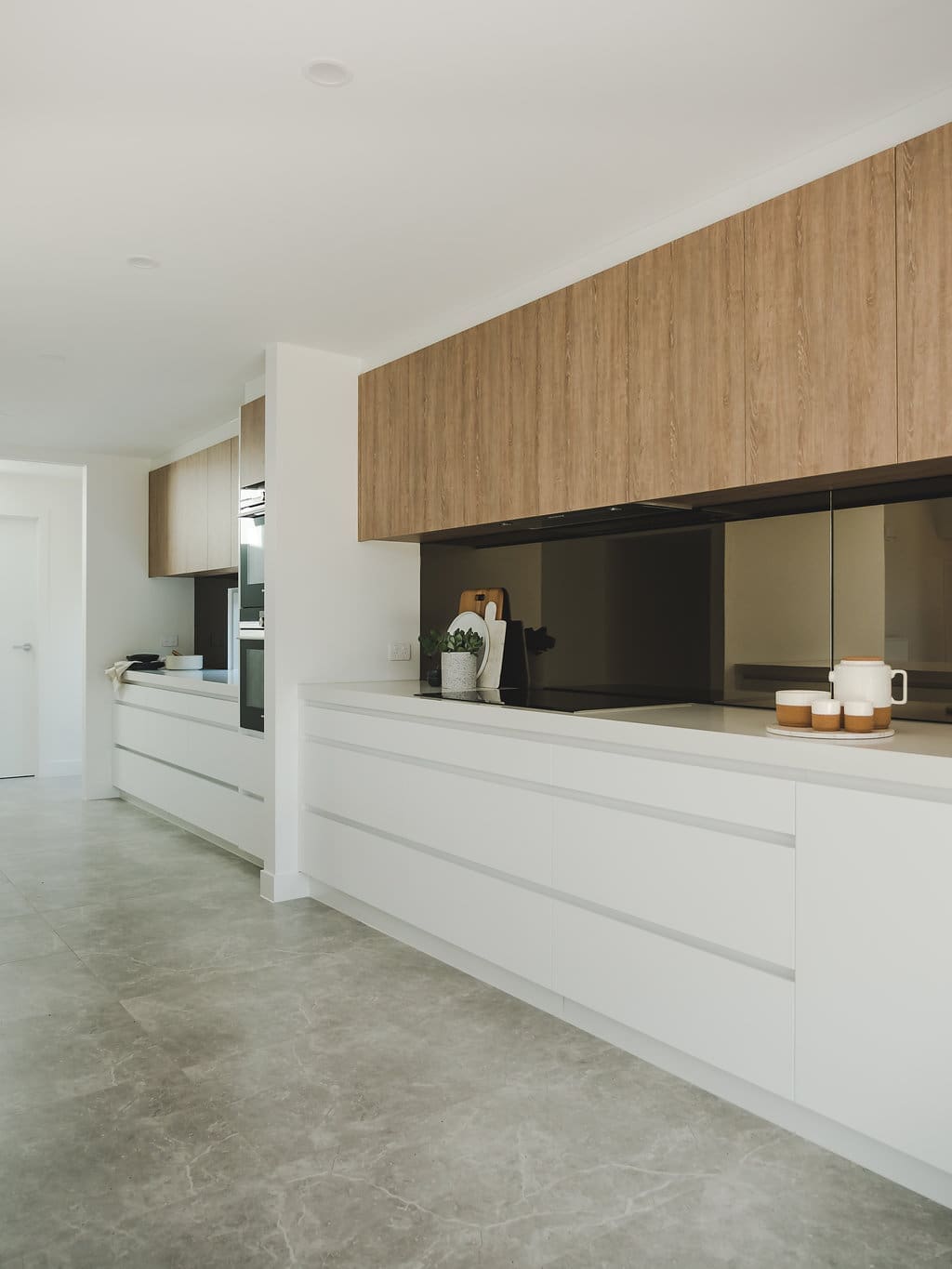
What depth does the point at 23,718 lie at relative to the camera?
7230mm

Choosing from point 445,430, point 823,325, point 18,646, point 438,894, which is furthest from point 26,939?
point 18,646

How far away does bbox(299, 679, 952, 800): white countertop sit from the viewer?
196 centimetres

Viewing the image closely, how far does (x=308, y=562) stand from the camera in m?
4.09

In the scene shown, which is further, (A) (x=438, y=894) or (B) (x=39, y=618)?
(B) (x=39, y=618)

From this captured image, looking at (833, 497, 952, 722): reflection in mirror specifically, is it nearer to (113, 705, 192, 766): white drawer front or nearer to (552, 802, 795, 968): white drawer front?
(552, 802, 795, 968): white drawer front

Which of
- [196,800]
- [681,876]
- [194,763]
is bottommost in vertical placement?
[196,800]

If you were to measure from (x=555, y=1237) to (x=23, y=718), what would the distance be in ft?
21.3

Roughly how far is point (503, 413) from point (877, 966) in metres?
2.16

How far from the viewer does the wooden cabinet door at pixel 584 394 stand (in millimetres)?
2916

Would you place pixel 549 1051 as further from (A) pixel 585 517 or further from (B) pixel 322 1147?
(A) pixel 585 517

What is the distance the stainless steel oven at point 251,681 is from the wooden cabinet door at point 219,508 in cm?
132

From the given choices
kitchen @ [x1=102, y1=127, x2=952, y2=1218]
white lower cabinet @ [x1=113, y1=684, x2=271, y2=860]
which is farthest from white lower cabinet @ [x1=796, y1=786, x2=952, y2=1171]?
white lower cabinet @ [x1=113, y1=684, x2=271, y2=860]

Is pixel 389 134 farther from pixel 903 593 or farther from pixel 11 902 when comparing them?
pixel 11 902

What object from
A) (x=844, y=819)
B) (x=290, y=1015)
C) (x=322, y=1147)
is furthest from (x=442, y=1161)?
(x=844, y=819)
